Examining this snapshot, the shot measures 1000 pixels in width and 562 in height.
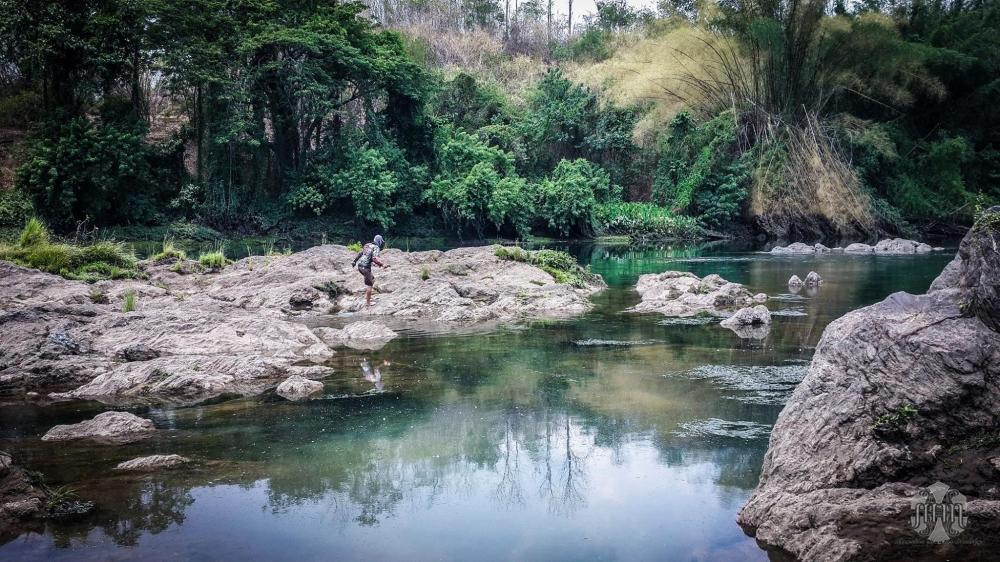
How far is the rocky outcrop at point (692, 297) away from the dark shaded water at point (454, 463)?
11.1ft

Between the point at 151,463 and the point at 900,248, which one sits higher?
the point at 900,248

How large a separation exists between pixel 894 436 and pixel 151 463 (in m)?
5.42

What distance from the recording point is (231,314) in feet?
34.7

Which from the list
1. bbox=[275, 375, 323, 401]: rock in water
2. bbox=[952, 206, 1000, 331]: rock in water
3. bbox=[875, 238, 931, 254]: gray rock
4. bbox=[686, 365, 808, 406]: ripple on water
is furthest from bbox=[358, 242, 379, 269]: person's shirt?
bbox=[875, 238, 931, 254]: gray rock

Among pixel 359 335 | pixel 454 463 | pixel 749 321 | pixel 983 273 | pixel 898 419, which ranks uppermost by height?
pixel 983 273

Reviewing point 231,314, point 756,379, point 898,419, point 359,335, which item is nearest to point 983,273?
point 898,419

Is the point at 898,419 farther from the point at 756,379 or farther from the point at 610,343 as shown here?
the point at 610,343

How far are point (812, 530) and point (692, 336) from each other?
674cm

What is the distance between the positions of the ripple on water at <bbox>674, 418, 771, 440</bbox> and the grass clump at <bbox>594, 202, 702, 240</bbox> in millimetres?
26501

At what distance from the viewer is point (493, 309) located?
1341 cm

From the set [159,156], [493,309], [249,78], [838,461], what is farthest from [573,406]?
[159,156]

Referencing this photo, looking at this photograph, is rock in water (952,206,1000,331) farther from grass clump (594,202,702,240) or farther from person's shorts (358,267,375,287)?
grass clump (594,202,702,240)

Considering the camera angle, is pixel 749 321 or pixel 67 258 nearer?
pixel 749 321

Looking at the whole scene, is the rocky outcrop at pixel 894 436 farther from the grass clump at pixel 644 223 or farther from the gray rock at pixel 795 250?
the grass clump at pixel 644 223
